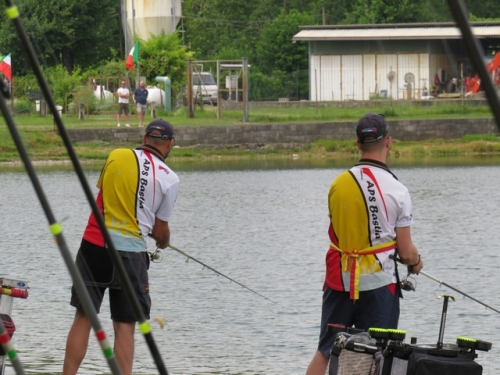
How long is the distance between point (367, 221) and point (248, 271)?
350 inches

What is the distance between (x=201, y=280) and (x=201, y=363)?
5133 mm

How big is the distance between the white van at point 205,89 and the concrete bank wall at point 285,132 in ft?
18.2

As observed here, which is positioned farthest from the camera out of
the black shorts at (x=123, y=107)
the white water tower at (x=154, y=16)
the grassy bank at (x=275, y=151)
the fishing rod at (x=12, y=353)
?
the white water tower at (x=154, y=16)

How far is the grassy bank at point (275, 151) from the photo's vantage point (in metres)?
35.7

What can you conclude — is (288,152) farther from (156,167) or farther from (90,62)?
(156,167)

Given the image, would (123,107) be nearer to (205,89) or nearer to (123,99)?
(123,99)

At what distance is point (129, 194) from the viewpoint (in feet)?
21.6

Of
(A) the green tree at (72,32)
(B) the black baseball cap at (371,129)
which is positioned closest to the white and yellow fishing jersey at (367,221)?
(B) the black baseball cap at (371,129)

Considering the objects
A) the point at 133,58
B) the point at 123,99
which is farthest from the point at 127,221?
the point at 133,58

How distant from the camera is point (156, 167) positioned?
6.62 meters

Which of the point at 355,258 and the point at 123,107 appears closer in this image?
the point at 355,258

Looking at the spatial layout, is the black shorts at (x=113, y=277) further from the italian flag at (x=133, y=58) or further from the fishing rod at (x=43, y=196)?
the italian flag at (x=133, y=58)

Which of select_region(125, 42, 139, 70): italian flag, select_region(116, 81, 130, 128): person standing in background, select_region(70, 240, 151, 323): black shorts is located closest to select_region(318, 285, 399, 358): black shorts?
select_region(70, 240, 151, 323): black shorts

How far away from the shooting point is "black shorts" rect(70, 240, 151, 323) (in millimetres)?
6551
